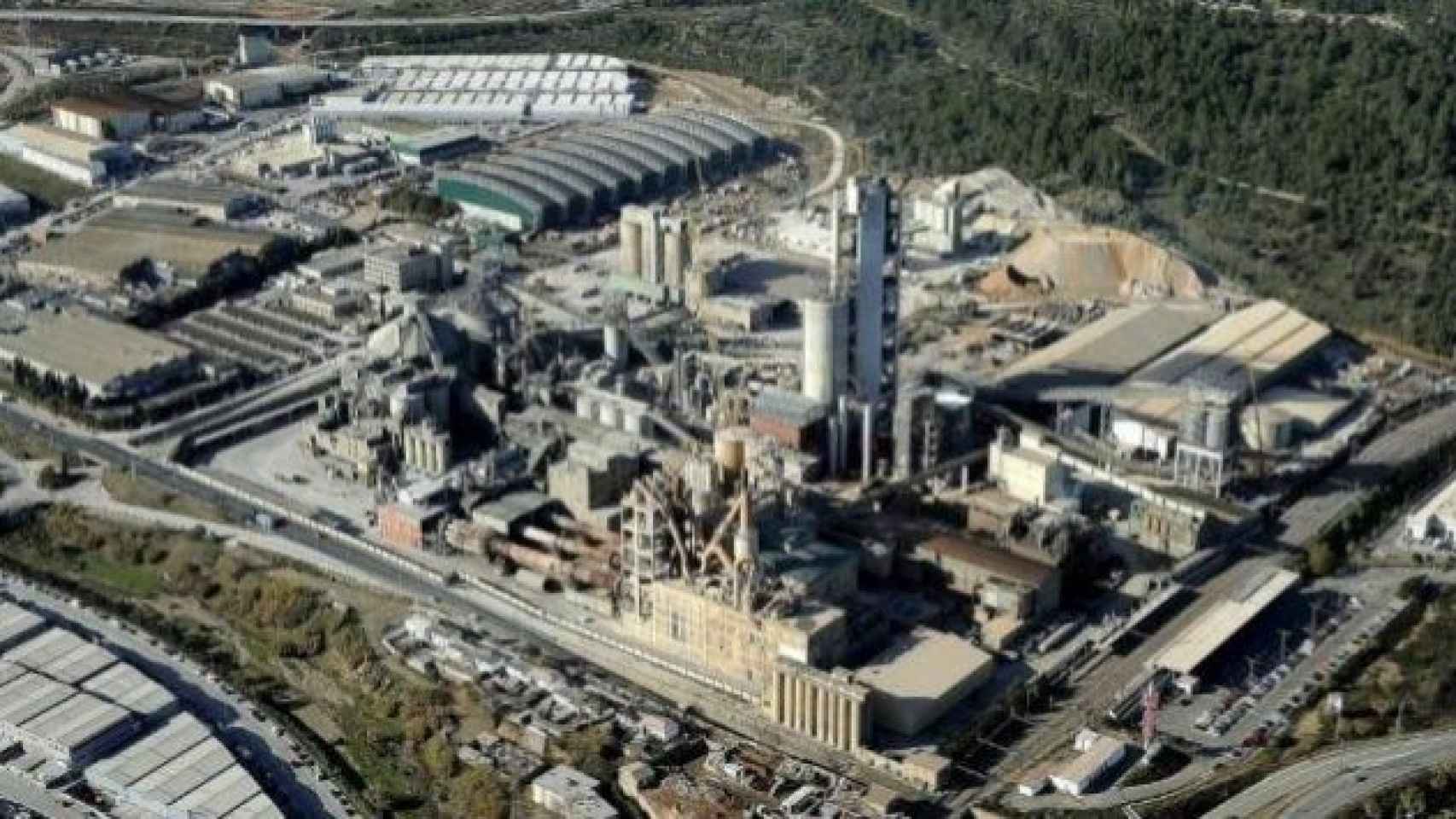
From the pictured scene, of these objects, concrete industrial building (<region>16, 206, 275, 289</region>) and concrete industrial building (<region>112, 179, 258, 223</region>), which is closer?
concrete industrial building (<region>16, 206, 275, 289</region>)

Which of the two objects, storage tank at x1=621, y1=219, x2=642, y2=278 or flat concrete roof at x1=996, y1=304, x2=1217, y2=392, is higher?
storage tank at x1=621, y1=219, x2=642, y2=278

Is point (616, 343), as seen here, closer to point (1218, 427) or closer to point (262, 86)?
point (1218, 427)

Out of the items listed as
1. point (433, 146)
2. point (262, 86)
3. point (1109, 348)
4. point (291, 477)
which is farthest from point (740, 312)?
point (262, 86)

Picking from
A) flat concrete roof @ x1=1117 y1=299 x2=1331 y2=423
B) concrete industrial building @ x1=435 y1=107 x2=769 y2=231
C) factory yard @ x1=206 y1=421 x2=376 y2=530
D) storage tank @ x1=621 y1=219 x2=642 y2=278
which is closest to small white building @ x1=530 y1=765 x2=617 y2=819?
factory yard @ x1=206 y1=421 x2=376 y2=530

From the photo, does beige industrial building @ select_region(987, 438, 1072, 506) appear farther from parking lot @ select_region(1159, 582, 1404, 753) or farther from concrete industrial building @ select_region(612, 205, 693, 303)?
concrete industrial building @ select_region(612, 205, 693, 303)

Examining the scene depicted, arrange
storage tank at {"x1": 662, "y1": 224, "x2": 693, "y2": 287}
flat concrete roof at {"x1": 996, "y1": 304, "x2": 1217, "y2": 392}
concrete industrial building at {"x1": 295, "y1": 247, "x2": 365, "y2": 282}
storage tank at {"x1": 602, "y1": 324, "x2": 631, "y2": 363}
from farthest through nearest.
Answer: concrete industrial building at {"x1": 295, "y1": 247, "x2": 365, "y2": 282} → storage tank at {"x1": 662, "y1": 224, "x2": 693, "y2": 287} → storage tank at {"x1": 602, "y1": 324, "x2": 631, "y2": 363} → flat concrete roof at {"x1": 996, "y1": 304, "x2": 1217, "y2": 392}

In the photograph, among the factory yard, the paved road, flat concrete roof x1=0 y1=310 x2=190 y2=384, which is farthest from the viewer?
flat concrete roof x1=0 y1=310 x2=190 y2=384
